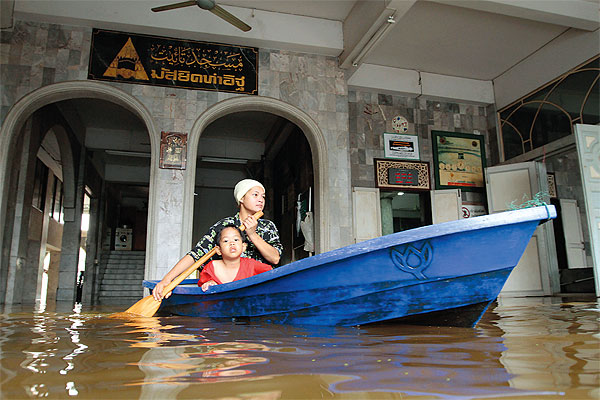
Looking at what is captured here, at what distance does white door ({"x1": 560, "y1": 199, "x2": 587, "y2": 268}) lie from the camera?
31.8ft

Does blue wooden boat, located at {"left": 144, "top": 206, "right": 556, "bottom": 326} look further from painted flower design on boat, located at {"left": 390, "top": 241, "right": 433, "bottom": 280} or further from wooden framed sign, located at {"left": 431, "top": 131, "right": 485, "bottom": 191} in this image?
wooden framed sign, located at {"left": 431, "top": 131, "right": 485, "bottom": 191}

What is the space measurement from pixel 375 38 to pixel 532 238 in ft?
14.9

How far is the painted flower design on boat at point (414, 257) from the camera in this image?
1.93 metres

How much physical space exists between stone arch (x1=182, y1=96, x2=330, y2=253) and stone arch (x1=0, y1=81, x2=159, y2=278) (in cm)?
54

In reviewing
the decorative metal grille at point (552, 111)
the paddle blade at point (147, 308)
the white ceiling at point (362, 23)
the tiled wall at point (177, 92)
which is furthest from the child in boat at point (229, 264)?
the decorative metal grille at point (552, 111)

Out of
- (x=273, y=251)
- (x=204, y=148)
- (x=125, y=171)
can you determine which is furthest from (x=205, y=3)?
(x=125, y=171)

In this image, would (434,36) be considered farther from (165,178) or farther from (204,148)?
(204,148)

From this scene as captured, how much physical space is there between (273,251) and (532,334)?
70.5 inches

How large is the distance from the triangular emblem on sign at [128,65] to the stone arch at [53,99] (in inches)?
11.3

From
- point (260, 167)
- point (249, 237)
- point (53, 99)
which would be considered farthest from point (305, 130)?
point (260, 167)

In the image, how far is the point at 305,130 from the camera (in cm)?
746

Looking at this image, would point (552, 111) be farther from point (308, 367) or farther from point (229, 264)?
point (308, 367)

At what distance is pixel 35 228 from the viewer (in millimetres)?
11312

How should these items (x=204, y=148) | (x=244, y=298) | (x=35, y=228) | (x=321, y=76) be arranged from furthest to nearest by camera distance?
(x=204, y=148)
(x=35, y=228)
(x=321, y=76)
(x=244, y=298)
